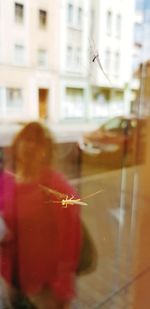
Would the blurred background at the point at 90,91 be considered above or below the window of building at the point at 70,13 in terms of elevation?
below

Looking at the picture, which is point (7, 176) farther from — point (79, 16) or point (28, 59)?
point (79, 16)

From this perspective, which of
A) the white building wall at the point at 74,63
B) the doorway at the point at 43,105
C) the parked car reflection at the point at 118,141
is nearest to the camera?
the white building wall at the point at 74,63

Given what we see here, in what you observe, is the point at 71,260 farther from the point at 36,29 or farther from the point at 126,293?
the point at 36,29

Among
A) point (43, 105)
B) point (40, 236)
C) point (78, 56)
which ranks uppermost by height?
point (78, 56)

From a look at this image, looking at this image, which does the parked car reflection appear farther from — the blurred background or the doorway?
the doorway

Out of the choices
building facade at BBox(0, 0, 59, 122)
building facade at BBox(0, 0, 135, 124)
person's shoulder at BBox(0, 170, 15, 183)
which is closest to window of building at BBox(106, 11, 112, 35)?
building facade at BBox(0, 0, 135, 124)

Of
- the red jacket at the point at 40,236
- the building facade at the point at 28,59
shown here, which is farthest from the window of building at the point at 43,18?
the red jacket at the point at 40,236

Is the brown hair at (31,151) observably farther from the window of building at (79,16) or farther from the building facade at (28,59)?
the window of building at (79,16)

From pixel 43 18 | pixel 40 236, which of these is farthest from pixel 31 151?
pixel 43 18
